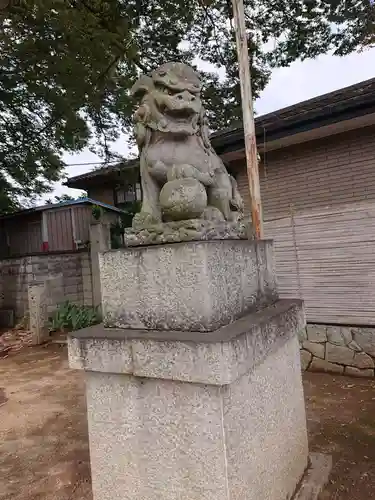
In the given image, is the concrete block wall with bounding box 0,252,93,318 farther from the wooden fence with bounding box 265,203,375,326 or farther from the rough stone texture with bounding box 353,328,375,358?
the rough stone texture with bounding box 353,328,375,358

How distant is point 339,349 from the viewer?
17.4 feet

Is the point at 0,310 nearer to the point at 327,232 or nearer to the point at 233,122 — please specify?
the point at 233,122

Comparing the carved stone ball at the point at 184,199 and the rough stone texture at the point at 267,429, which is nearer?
the rough stone texture at the point at 267,429

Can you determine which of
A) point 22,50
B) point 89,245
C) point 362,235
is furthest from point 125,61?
point 362,235

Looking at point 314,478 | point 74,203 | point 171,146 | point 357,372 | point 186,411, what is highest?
point 74,203

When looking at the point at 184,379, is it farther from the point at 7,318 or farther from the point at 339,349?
the point at 7,318

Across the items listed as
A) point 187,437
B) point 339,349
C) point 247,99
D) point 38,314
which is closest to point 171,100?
point 187,437

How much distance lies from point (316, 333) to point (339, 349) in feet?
1.29

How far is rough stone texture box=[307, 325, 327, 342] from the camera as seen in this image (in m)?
5.46

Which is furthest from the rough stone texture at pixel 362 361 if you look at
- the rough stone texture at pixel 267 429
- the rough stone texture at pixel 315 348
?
the rough stone texture at pixel 267 429

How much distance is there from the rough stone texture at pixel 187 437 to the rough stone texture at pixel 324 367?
3624mm

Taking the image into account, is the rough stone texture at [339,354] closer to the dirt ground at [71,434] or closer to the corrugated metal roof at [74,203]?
the dirt ground at [71,434]

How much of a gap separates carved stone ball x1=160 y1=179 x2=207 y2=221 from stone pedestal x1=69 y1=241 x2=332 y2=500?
210 mm

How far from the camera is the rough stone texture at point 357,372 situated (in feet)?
16.8
